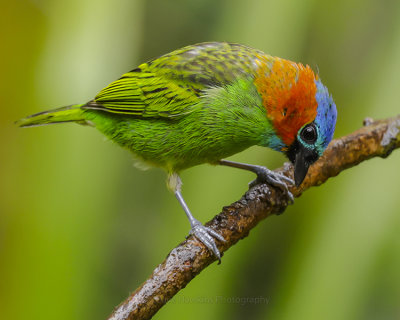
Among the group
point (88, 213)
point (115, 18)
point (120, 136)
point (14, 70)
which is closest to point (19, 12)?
point (14, 70)

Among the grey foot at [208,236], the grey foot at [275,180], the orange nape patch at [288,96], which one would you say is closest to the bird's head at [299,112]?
the orange nape patch at [288,96]

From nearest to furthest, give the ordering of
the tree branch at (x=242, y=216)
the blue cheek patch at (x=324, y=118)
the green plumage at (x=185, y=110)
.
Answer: the tree branch at (x=242, y=216)
the blue cheek patch at (x=324, y=118)
the green plumage at (x=185, y=110)

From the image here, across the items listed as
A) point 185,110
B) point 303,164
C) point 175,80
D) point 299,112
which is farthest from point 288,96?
point 175,80

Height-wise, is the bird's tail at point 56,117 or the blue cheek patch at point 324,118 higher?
the blue cheek patch at point 324,118

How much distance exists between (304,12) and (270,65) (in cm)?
106

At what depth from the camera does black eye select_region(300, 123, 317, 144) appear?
Answer: 2414mm

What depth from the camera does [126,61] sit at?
3684 millimetres

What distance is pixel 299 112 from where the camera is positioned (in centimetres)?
242

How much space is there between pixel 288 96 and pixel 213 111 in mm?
384

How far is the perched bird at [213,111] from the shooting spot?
95.6 inches

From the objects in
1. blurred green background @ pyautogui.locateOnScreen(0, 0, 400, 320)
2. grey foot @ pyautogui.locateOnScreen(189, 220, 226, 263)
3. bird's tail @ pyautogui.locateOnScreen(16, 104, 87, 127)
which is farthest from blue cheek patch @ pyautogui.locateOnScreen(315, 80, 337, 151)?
bird's tail @ pyautogui.locateOnScreen(16, 104, 87, 127)

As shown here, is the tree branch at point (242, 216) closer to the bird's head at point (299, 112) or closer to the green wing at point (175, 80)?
the bird's head at point (299, 112)

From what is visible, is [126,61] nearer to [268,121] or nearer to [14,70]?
[14,70]

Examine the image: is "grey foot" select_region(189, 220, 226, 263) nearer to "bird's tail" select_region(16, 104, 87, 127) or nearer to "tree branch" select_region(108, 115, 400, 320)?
"tree branch" select_region(108, 115, 400, 320)
